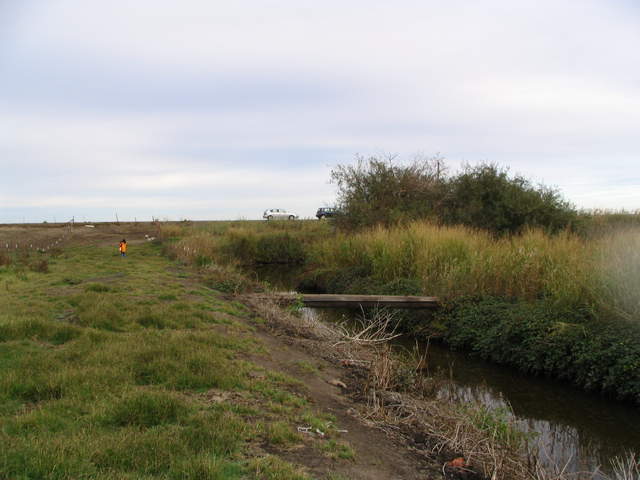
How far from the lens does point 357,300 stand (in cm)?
1217

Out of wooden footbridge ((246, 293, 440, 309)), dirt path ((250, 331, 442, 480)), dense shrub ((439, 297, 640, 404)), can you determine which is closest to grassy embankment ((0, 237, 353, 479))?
dirt path ((250, 331, 442, 480))

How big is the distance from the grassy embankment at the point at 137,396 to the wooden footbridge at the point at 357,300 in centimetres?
299

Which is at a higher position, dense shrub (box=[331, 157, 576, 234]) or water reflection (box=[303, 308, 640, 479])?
dense shrub (box=[331, 157, 576, 234])

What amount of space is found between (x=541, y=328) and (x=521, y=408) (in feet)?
6.48

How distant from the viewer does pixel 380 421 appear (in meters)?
5.18

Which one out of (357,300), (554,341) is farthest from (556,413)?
(357,300)

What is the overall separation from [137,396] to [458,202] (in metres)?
19.5

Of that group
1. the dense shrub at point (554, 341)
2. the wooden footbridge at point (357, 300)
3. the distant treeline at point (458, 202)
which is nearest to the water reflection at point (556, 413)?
the dense shrub at point (554, 341)

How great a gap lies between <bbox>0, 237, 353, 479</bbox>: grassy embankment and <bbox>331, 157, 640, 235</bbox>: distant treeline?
1310 cm

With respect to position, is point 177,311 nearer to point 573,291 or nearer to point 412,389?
point 412,389

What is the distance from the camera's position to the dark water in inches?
236

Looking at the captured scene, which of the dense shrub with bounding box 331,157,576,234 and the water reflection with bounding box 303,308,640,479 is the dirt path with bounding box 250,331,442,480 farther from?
the dense shrub with bounding box 331,157,576,234

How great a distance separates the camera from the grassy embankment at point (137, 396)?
10.8 ft

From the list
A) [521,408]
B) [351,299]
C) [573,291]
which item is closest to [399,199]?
[351,299]
